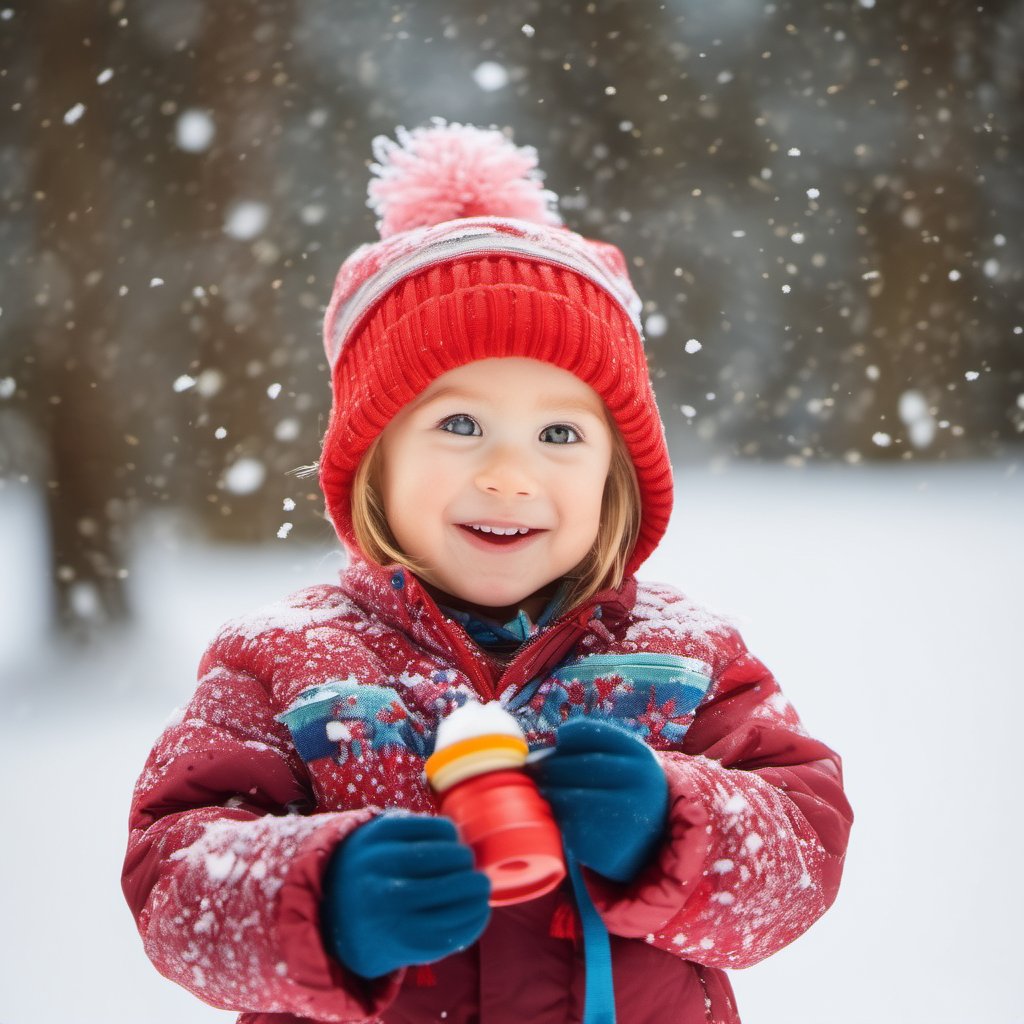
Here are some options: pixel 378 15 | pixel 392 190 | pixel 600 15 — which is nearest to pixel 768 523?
pixel 600 15

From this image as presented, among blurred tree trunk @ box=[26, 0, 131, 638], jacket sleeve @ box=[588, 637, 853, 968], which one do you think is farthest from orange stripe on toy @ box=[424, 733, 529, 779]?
blurred tree trunk @ box=[26, 0, 131, 638]

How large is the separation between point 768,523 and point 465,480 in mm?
1881

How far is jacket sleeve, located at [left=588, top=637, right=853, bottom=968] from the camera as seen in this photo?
0.84 meters

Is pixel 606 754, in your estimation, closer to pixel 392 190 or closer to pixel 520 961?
pixel 520 961

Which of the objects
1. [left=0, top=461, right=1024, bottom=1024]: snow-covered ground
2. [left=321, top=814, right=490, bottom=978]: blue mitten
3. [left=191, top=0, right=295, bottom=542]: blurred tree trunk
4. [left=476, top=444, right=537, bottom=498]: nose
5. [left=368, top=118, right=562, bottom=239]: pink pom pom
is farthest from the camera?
[left=191, top=0, right=295, bottom=542]: blurred tree trunk

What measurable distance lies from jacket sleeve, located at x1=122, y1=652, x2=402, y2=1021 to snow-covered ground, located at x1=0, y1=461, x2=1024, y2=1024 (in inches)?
19.4

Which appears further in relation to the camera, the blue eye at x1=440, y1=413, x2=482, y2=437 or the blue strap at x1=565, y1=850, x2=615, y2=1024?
the blue eye at x1=440, y1=413, x2=482, y2=437

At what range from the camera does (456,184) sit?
1.27 m

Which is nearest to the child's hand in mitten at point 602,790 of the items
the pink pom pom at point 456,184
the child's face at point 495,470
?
the child's face at point 495,470

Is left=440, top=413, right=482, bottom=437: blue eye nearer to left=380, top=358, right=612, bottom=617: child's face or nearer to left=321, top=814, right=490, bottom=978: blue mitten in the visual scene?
left=380, top=358, right=612, bottom=617: child's face

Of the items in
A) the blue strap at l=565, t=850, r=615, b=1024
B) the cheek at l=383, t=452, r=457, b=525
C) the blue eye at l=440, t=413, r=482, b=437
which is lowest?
the blue strap at l=565, t=850, r=615, b=1024

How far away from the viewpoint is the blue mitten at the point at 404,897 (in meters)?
0.73

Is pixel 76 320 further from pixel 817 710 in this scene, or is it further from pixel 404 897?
pixel 404 897

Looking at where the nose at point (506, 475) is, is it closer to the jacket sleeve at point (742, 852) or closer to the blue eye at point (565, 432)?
the blue eye at point (565, 432)
